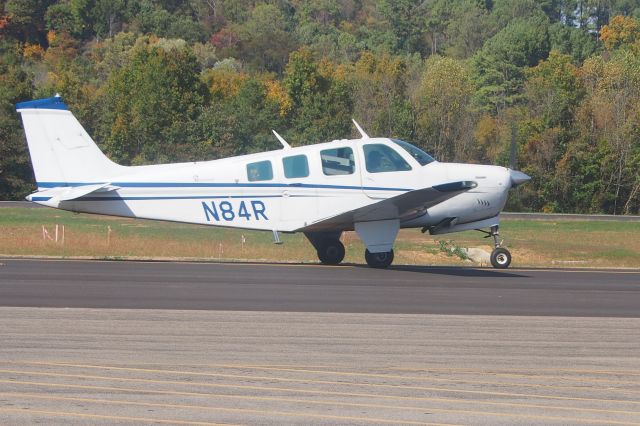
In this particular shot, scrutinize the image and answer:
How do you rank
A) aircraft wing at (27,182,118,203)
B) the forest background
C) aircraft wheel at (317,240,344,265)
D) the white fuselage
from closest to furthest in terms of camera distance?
1. aircraft wing at (27,182,118,203)
2. the white fuselage
3. aircraft wheel at (317,240,344,265)
4. the forest background

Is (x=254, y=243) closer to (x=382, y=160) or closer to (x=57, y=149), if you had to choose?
(x=382, y=160)

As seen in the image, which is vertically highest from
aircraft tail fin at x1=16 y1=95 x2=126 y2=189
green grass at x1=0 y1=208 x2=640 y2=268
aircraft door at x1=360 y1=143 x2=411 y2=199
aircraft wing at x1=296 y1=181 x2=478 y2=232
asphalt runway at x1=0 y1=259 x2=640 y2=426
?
aircraft tail fin at x1=16 y1=95 x2=126 y2=189

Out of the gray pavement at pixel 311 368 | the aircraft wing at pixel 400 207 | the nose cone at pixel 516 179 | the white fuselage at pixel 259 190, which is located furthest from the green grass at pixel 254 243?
the gray pavement at pixel 311 368

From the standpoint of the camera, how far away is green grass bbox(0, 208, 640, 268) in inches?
1204

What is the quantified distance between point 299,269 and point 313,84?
195 feet

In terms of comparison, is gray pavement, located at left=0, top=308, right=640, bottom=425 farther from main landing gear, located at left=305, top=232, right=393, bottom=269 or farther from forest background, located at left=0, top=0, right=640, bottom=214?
forest background, located at left=0, top=0, right=640, bottom=214

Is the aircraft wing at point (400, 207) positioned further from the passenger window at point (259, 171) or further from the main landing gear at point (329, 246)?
the passenger window at point (259, 171)

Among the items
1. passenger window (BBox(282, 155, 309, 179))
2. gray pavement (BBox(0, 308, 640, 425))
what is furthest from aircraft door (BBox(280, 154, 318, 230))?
gray pavement (BBox(0, 308, 640, 425))

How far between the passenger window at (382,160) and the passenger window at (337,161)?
10.6 inches

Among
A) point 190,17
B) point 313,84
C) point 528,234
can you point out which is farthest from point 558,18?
point 528,234

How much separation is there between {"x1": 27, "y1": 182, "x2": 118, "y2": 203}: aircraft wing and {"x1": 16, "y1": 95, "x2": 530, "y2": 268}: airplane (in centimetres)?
2

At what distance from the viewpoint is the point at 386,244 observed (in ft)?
65.7

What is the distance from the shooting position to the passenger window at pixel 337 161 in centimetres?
1970

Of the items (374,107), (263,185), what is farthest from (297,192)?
(374,107)
